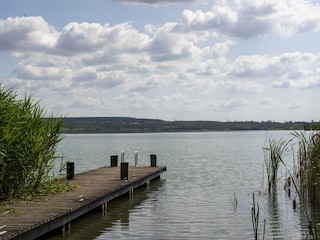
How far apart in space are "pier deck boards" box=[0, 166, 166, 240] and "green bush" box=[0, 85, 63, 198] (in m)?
0.87

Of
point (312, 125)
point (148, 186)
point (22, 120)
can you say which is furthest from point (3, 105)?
point (148, 186)

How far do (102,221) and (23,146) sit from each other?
3719 millimetres

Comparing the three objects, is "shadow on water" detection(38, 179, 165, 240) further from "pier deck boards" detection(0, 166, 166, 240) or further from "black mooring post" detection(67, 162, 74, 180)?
"black mooring post" detection(67, 162, 74, 180)

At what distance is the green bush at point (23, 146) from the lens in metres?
15.9

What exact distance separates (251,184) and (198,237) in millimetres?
16409

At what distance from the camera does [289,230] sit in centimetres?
1666

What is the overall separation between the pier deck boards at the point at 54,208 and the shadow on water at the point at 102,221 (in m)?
0.50

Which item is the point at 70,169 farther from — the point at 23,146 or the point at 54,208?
the point at 54,208

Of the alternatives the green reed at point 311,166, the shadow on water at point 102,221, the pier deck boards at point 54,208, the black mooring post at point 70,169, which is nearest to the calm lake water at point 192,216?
the shadow on water at point 102,221

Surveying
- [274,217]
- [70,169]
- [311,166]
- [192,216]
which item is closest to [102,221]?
[192,216]

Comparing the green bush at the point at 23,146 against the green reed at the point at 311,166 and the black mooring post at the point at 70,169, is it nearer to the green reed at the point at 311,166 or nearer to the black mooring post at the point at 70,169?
the black mooring post at the point at 70,169

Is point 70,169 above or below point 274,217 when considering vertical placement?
above

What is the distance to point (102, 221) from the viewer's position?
58.9 feet

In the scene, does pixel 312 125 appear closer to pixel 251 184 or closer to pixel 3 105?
pixel 3 105
